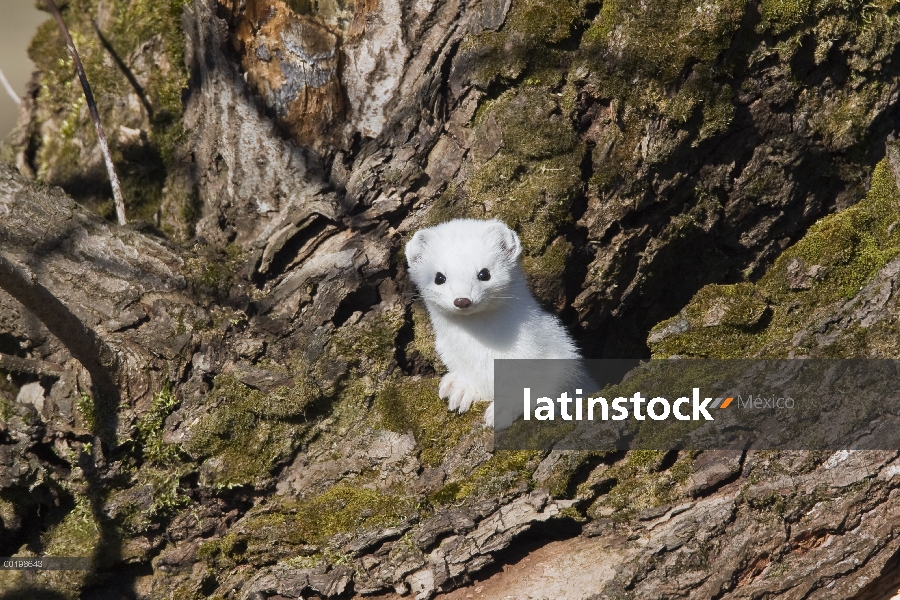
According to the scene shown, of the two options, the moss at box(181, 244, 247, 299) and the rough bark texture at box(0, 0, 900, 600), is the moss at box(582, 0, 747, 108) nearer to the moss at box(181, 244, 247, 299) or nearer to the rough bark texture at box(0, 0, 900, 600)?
the rough bark texture at box(0, 0, 900, 600)

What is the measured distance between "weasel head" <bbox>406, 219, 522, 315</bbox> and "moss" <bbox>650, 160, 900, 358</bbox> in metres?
1.10

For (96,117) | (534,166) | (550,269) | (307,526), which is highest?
(96,117)

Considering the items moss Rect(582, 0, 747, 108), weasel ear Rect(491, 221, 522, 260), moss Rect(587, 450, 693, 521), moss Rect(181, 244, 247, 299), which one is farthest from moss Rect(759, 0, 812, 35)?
moss Rect(181, 244, 247, 299)

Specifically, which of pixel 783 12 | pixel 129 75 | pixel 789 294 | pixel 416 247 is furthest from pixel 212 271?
pixel 783 12

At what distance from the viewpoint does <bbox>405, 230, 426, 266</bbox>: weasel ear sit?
15.8 feet

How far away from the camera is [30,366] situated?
464 centimetres

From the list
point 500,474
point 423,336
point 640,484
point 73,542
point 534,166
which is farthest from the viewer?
point 423,336

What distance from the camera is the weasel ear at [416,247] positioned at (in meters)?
4.82

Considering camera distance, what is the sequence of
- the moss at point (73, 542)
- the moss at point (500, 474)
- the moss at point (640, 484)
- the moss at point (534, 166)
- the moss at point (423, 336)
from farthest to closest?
1. the moss at point (423, 336)
2. the moss at point (534, 166)
3. the moss at point (73, 542)
4. the moss at point (500, 474)
5. the moss at point (640, 484)

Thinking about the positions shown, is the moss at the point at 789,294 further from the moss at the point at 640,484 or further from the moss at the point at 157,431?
the moss at the point at 157,431

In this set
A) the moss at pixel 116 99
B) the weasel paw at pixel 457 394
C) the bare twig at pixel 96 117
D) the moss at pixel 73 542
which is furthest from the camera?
the moss at pixel 116 99

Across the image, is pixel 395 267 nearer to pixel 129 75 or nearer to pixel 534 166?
pixel 534 166

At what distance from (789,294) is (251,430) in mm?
3472

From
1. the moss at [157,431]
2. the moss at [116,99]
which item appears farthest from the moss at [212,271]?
the moss at [116,99]
